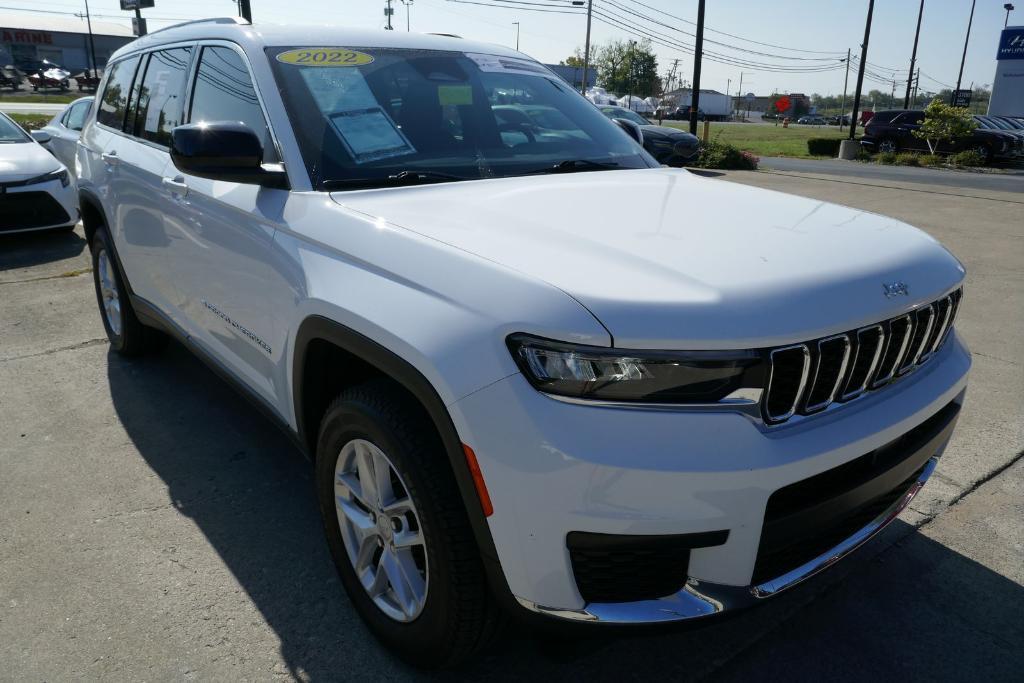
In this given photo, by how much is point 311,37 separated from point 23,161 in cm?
671

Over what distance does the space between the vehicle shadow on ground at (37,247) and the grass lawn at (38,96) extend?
40.1 m

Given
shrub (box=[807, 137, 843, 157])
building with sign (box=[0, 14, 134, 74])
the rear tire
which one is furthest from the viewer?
building with sign (box=[0, 14, 134, 74])

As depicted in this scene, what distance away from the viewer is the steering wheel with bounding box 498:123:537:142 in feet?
10.3

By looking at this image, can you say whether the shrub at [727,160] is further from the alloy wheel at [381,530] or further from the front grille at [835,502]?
the alloy wheel at [381,530]

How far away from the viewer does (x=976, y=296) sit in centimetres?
648

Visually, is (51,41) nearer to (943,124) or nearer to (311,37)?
(943,124)

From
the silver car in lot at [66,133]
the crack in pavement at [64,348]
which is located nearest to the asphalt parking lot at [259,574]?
the crack in pavement at [64,348]

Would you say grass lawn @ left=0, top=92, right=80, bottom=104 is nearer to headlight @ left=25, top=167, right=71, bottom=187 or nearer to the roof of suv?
headlight @ left=25, top=167, right=71, bottom=187

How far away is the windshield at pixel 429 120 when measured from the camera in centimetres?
266

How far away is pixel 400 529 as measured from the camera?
85.9 inches

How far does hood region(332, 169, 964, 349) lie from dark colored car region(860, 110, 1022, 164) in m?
24.4

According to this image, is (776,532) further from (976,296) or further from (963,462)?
(976,296)

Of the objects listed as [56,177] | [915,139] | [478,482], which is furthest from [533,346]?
[915,139]

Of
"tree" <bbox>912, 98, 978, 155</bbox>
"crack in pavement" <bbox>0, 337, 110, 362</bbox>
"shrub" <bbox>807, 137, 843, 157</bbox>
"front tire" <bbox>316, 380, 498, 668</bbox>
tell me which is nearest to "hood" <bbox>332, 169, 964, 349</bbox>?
"front tire" <bbox>316, 380, 498, 668</bbox>
